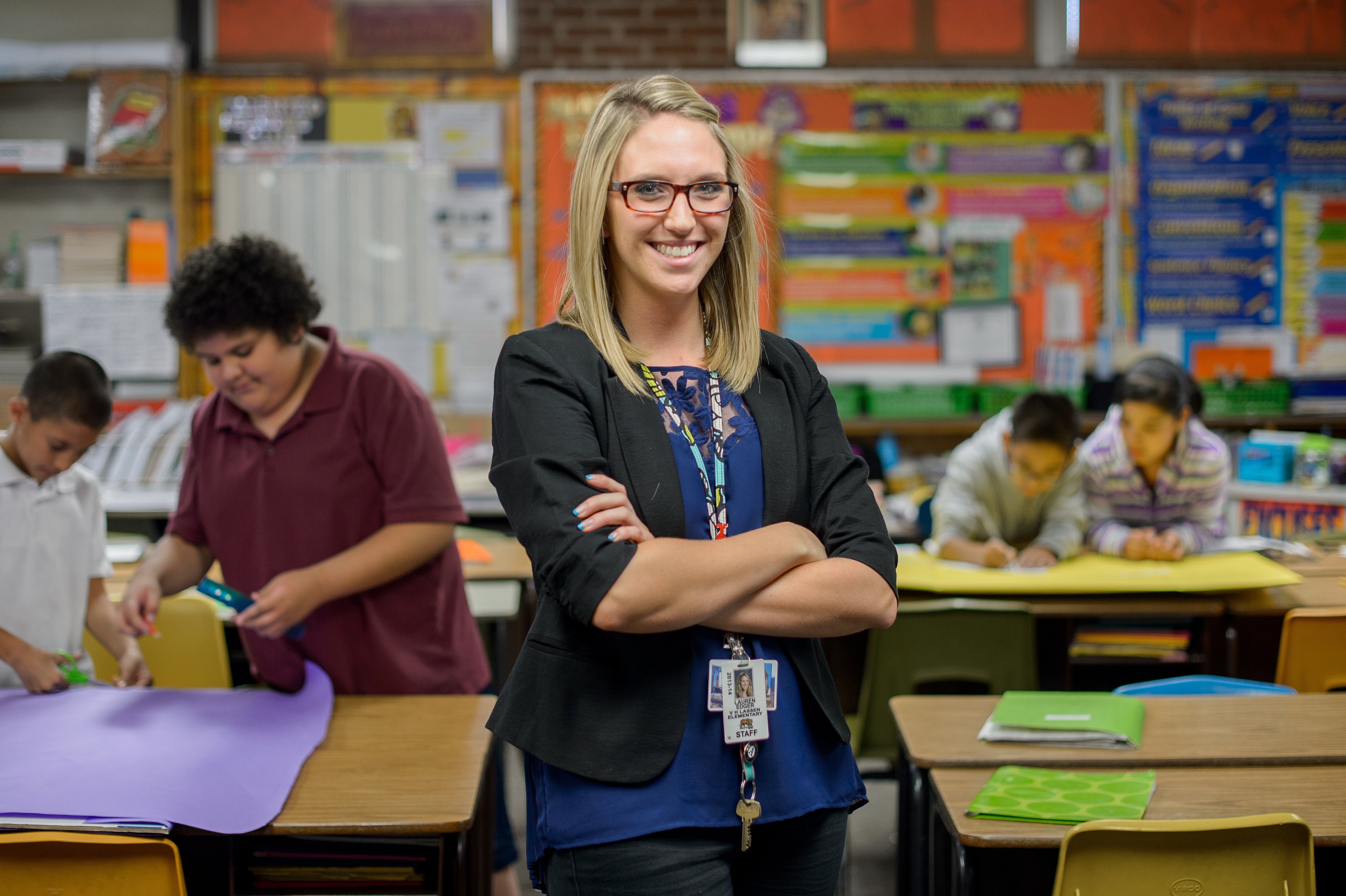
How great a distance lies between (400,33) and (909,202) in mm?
2602

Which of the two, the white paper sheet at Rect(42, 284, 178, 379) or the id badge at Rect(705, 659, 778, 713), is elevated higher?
the white paper sheet at Rect(42, 284, 178, 379)

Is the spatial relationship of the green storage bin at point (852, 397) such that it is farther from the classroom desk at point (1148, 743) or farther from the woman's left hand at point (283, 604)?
the woman's left hand at point (283, 604)

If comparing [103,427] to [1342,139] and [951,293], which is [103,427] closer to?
[951,293]

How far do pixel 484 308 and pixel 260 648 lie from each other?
3509 millimetres

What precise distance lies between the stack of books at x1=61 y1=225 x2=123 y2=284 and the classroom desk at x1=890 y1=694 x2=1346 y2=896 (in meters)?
4.52

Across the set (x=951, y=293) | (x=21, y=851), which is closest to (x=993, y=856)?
(x=21, y=851)

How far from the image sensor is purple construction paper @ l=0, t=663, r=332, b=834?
1.56 metres

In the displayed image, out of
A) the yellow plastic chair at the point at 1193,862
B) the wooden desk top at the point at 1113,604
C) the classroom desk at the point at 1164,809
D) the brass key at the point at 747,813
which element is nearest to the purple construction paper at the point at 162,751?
the brass key at the point at 747,813

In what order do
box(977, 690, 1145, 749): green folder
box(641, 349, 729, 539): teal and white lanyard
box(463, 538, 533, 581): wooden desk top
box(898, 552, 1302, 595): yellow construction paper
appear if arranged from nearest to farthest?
box(641, 349, 729, 539): teal and white lanyard → box(977, 690, 1145, 749): green folder → box(898, 552, 1302, 595): yellow construction paper → box(463, 538, 533, 581): wooden desk top

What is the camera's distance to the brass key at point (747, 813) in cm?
110

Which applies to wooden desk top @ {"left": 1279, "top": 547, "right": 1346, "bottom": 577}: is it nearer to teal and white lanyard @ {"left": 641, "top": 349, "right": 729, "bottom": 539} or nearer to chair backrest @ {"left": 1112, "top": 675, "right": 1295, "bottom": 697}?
chair backrest @ {"left": 1112, "top": 675, "right": 1295, "bottom": 697}

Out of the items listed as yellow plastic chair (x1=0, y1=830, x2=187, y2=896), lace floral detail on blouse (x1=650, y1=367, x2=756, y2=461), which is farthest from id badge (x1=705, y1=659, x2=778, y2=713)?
yellow plastic chair (x1=0, y1=830, x2=187, y2=896)

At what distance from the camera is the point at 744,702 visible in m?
1.13

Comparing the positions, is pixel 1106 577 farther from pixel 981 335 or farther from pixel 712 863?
pixel 981 335
